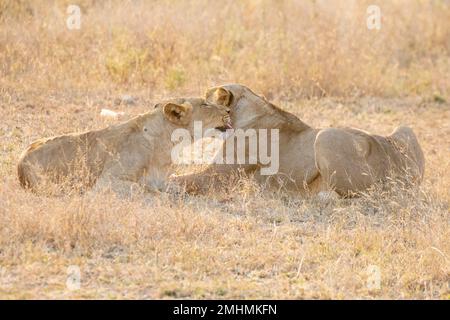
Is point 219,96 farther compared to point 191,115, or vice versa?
point 219,96

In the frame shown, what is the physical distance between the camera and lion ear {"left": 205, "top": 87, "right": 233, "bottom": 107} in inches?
312

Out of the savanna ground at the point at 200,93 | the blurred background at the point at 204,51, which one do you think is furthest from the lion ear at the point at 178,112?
the blurred background at the point at 204,51

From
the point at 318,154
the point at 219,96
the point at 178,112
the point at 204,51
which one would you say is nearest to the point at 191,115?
the point at 178,112

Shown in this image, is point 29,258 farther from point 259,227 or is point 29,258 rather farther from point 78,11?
point 78,11

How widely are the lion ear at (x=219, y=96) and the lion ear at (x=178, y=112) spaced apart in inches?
11.0

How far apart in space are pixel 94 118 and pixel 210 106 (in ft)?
7.09

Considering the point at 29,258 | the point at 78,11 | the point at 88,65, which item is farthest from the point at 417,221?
the point at 78,11

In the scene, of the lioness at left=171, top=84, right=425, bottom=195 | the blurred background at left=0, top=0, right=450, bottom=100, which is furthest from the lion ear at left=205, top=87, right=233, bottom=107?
the blurred background at left=0, top=0, right=450, bottom=100

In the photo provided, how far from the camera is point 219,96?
796 cm

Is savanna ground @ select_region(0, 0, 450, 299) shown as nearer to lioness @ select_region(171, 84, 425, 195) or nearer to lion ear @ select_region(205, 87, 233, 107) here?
lioness @ select_region(171, 84, 425, 195)

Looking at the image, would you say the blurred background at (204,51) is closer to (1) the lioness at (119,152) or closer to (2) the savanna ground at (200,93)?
(2) the savanna ground at (200,93)

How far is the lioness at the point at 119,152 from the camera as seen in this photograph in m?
7.36

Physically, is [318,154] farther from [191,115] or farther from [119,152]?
[119,152]

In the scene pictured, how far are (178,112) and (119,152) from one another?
57 centimetres
